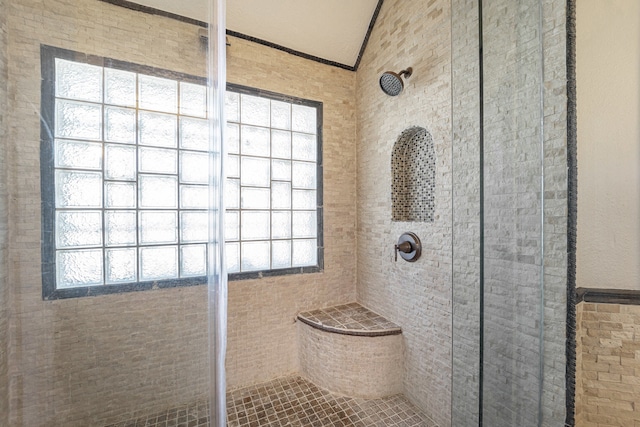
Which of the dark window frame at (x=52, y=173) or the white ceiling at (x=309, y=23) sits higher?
the white ceiling at (x=309, y=23)

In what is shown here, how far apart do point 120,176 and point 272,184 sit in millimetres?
1574

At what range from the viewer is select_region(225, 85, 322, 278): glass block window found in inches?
95.2

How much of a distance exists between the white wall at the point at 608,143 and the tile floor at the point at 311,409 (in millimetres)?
1639

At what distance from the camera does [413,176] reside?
7.77 ft

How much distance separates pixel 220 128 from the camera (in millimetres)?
1067

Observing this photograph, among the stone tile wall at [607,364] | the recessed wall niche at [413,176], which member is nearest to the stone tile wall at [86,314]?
→ the recessed wall niche at [413,176]

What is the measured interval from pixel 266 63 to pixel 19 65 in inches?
73.0

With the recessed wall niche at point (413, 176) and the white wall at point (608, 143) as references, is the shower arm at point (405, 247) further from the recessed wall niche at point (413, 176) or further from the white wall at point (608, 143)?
the white wall at point (608, 143)

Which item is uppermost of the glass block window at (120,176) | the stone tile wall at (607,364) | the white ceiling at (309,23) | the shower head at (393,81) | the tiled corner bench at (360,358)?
the white ceiling at (309,23)

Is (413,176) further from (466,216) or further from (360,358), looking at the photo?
(360,358)

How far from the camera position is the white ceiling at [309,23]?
2.29 meters

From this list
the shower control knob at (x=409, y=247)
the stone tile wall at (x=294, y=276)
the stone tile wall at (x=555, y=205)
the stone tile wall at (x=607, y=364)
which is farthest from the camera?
the stone tile wall at (x=294, y=276)

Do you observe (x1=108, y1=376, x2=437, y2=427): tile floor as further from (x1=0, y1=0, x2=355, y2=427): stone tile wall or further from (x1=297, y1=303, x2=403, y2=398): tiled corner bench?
(x1=0, y1=0, x2=355, y2=427): stone tile wall

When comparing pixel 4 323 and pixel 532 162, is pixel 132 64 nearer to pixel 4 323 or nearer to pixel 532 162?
pixel 4 323
